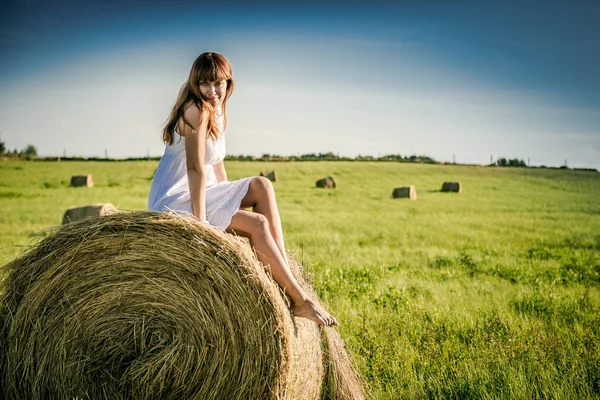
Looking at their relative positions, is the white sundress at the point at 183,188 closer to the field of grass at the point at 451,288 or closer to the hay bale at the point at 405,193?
the field of grass at the point at 451,288

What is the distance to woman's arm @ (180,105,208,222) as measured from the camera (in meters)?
3.95

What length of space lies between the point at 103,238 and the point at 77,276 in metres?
0.31

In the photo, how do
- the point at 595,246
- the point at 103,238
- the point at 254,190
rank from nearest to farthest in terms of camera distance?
the point at 103,238
the point at 254,190
the point at 595,246

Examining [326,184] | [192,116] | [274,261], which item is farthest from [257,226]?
[326,184]

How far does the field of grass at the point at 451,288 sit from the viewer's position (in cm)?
415

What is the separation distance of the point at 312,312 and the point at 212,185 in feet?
4.35

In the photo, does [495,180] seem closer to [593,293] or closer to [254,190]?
[593,293]

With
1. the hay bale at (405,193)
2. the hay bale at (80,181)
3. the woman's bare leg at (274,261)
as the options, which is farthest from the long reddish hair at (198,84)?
the hay bale at (80,181)

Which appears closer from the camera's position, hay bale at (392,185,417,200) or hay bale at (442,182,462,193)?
hay bale at (392,185,417,200)

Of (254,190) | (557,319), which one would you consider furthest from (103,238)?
(557,319)

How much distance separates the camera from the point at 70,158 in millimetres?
53938

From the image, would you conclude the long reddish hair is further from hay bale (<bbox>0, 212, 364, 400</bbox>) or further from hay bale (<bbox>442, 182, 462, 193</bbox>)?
hay bale (<bbox>442, 182, 462, 193</bbox>)

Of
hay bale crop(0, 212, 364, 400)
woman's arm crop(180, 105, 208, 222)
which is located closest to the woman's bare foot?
hay bale crop(0, 212, 364, 400)

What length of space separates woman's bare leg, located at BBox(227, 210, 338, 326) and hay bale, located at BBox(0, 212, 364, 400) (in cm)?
13
